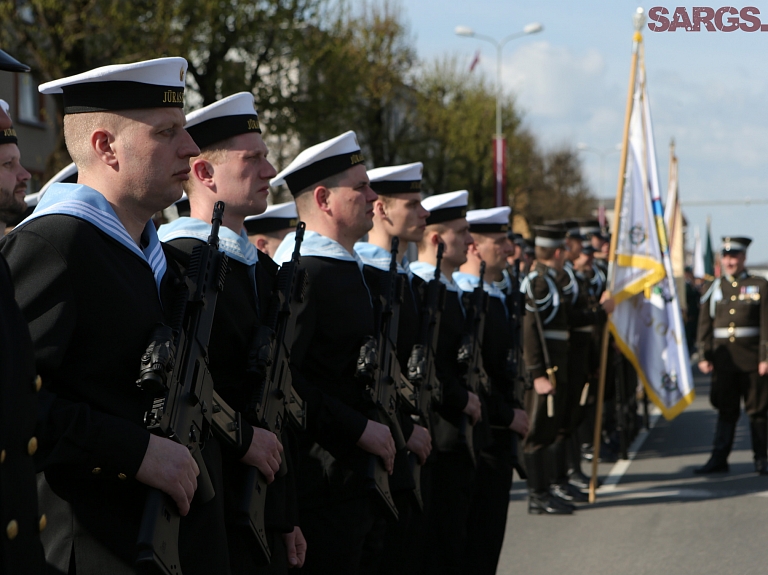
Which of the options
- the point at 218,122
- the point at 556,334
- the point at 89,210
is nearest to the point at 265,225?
the point at 556,334

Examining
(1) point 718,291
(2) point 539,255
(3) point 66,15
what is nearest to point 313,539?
(2) point 539,255

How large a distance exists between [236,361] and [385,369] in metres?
1.05

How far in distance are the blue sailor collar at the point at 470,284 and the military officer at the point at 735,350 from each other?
472 cm

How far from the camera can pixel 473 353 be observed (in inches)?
206

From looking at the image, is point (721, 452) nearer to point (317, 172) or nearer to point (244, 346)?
point (317, 172)

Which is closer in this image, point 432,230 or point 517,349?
point 432,230

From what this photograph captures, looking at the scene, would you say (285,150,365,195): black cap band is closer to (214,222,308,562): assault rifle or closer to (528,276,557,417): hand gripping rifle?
(214,222,308,562): assault rifle

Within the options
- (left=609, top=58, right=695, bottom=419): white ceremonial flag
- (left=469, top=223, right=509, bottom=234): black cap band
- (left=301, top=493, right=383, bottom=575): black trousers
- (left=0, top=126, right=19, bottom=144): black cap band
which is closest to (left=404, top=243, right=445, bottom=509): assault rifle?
(left=301, top=493, right=383, bottom=575): black trousers

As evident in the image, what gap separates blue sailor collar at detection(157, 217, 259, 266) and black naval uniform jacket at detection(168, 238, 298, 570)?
22mm

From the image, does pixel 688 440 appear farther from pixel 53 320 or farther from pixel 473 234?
pixel 53 320

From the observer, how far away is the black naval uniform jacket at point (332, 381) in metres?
3.68

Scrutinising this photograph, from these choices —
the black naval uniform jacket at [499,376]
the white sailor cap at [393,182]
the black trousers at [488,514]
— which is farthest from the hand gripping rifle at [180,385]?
the black naval uniform jacket at [499,376]

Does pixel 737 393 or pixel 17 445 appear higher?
pixel 17 445

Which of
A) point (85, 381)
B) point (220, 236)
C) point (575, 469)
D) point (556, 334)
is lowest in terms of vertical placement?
point (575, 469)
